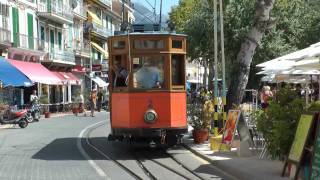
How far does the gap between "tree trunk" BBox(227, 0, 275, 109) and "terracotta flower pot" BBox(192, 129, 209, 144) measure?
186 centimetres

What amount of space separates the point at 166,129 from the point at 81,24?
4662cm

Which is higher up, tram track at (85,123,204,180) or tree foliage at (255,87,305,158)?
tree foliage at (255,87,305,158)

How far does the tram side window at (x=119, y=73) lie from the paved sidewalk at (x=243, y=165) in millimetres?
2513

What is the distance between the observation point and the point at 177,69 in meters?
15.2

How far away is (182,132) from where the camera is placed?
597 inches

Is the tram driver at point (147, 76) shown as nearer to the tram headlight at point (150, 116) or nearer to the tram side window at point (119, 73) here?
the tram side window at point (119, 73)

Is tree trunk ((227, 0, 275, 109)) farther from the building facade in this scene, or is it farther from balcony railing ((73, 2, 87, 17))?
balcony railing ((73, 2, 87, 17))

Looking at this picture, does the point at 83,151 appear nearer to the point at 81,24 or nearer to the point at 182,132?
the point at 182,132

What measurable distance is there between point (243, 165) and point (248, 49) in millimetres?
6595

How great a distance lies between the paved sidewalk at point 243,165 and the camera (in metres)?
10.8

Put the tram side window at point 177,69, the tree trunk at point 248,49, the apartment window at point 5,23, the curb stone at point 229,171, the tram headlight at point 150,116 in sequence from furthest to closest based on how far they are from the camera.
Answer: the apartment window at point 5,23 < the tree trunk at point 248,49 < the tram side window at point 177,69 < the tram headlight at point 150,116 < the curb stone at point 229,171

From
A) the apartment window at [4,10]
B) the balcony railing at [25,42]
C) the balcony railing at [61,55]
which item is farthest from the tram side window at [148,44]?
the balcony railing at [61,55]

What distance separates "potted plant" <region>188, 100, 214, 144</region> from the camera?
55.0 ft

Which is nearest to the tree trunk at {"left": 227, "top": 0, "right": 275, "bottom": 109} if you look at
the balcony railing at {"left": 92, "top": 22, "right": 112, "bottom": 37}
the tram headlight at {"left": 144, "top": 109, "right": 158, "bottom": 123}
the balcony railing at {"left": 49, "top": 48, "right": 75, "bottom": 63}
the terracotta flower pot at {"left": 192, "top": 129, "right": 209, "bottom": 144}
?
the terracotta flower pot at {"left": 192, "top": 129, "right": 209, "bottom": 144}
